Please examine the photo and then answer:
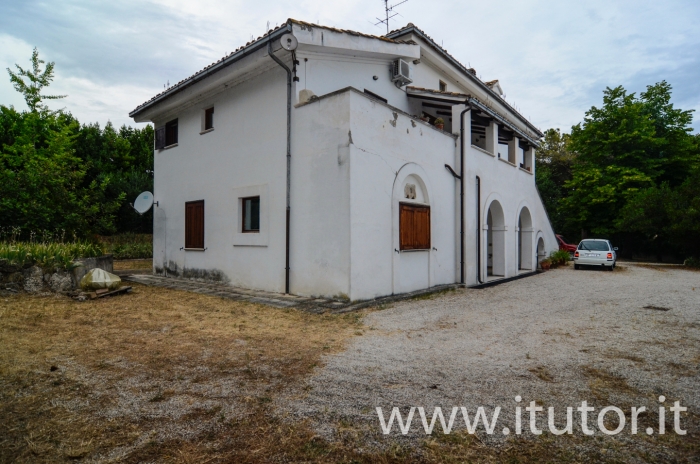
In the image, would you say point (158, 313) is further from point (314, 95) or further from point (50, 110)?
point (50, 110)

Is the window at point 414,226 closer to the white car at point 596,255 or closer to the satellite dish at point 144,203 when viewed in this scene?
the satellite dish at point 144,203

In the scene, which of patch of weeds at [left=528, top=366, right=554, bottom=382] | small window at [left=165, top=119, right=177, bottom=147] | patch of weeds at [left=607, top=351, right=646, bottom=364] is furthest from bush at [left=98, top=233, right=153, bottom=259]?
patch of weeds at [left=607, top=351, right=646, bottom=364]

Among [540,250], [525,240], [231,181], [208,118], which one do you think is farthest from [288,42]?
[540,250]

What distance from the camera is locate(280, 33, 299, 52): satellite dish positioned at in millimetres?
8320

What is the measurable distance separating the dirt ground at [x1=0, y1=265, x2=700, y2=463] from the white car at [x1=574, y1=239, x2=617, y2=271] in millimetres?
11066

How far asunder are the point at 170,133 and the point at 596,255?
18.2 meters

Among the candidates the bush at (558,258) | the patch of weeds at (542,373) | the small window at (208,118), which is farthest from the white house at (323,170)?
the bush at (558,258)

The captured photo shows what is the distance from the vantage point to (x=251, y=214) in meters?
10.3

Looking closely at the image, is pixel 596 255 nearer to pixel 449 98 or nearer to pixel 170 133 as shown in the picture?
Result: pixel 449 98

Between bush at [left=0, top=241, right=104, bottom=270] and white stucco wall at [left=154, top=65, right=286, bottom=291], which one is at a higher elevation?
white stucco wall at [left=154, top=65, right=286, bottom=291]

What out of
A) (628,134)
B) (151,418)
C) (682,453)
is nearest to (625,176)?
(628,134)

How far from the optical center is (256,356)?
456 centimetres

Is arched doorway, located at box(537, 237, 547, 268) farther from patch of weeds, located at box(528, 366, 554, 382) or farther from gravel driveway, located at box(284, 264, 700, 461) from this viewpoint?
patch of weeds, located at box(528, 366, 554, 382)

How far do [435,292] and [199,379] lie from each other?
7.38 m
